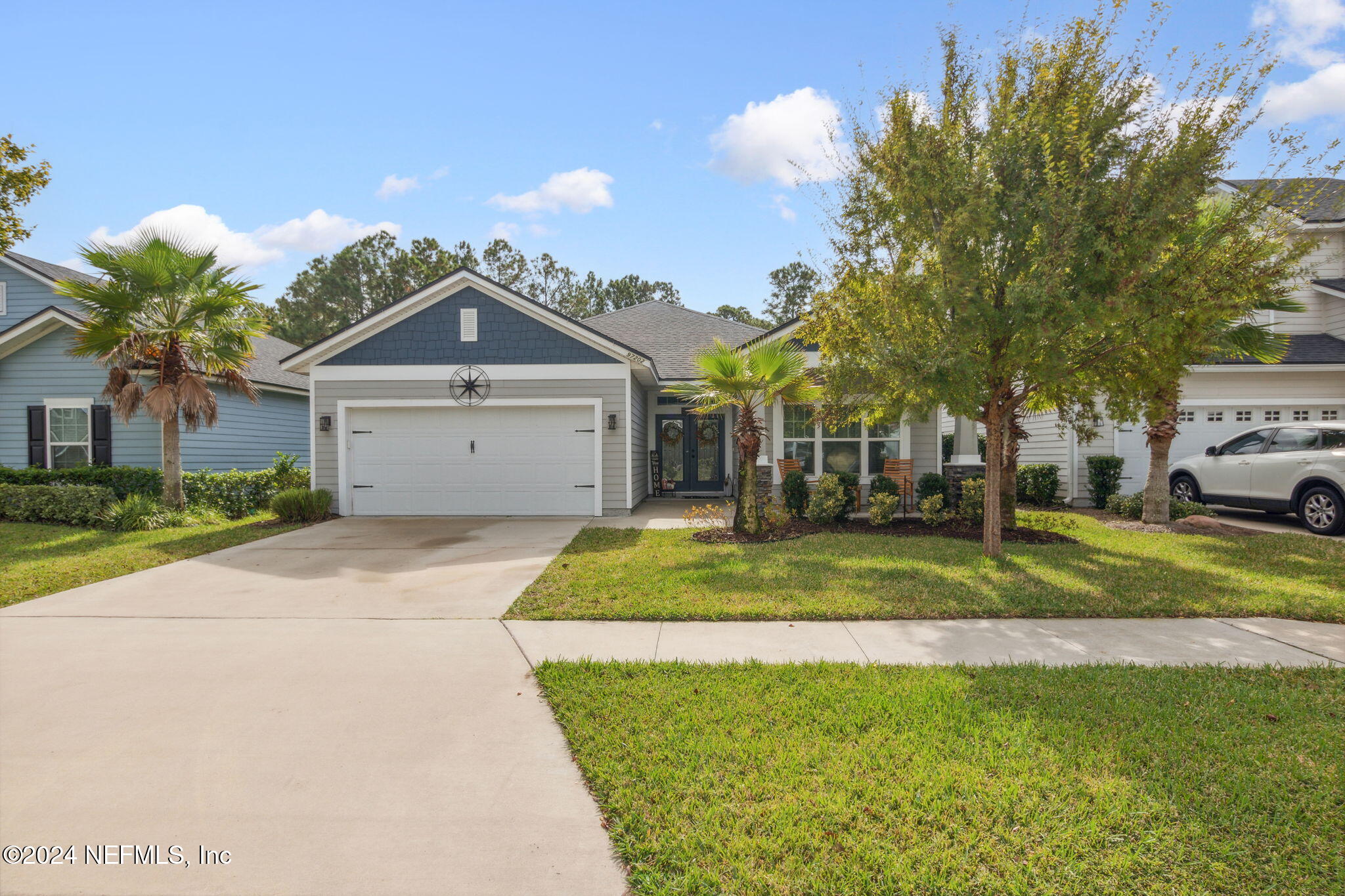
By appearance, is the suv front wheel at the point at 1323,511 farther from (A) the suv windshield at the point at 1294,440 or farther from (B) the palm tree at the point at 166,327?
(B) the palm tree at the point at 166,327

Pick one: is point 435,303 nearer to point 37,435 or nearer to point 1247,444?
point 37,435

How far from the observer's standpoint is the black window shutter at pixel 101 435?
13.2 m

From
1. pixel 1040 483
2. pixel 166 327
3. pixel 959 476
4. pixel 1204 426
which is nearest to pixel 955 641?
pixel 959 476

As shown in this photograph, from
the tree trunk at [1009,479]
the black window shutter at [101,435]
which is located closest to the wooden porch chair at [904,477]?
the tree trunk at [1009,479]

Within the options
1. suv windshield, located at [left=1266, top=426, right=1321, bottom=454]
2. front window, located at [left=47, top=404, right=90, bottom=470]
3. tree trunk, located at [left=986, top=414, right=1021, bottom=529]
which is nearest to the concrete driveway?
tree trunk, located at [left=986, top=414, right=1021, bottom=529]

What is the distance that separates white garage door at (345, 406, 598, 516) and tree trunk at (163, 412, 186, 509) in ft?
8.42

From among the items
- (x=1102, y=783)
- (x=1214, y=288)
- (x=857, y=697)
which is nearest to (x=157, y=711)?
(x=857, y=697)

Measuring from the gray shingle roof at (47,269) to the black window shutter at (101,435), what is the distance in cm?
282

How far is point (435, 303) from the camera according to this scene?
471 inches

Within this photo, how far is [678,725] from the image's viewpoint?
11.2 feet

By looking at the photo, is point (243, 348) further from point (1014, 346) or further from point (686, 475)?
point (1014, 346)

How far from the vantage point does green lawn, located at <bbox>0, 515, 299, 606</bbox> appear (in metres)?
6.85

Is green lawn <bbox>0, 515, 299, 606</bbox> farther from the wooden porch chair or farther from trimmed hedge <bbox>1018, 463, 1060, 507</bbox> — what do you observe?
trimmed hedge <bbox>1018, 463, 1060, 507</bbox>

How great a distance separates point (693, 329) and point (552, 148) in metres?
5.68
